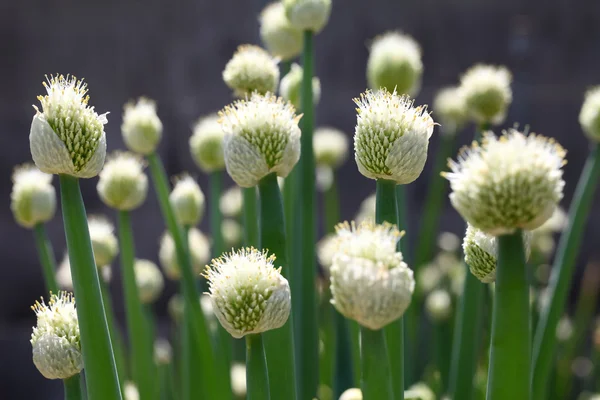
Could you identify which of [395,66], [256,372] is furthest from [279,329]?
[395,66]

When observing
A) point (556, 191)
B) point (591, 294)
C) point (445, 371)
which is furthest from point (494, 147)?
point (591, 294)

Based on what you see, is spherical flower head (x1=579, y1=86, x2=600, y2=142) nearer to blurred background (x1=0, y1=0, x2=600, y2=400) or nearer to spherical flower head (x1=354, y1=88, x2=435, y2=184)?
spherical flower head (x1=354, y1=88, x2=435, y2=184)

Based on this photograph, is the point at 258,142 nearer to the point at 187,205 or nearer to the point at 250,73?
the point at 250,73

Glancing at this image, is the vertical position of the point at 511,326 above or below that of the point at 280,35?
below

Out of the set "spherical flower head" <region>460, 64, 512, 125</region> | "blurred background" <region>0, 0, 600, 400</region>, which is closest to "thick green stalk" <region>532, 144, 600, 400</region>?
"spherical flower head" <region>460, 64, 512, 125</region>

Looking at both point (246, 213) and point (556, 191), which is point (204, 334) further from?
point (556, 191)

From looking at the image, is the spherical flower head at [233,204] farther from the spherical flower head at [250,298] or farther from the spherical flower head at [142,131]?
the spherical flower head at [250,298]
